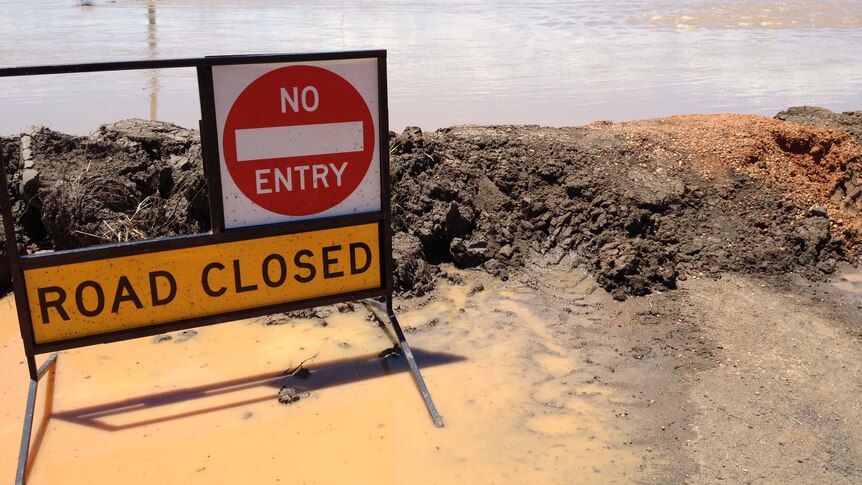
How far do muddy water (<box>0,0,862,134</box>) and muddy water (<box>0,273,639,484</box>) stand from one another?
242 inches

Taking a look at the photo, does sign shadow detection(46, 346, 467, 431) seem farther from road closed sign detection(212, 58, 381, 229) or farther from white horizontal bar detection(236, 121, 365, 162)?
white horizontal bar detection(236, 121, 365, 162)

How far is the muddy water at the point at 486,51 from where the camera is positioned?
1238 centimetres

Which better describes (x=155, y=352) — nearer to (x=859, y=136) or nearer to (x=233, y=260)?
(x=233, y=260)

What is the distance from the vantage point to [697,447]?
4125mm

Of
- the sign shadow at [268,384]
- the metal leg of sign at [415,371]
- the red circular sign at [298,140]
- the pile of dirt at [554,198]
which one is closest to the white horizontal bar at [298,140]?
the red circular sign at [298,140]

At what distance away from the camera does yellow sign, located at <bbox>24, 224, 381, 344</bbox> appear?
14.0ft

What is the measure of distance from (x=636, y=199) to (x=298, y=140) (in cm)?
341

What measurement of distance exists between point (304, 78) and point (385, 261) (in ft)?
4.28

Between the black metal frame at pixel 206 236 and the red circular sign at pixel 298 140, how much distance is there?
0.34 ft

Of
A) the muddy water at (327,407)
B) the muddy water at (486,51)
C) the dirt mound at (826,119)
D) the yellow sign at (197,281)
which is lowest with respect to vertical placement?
the muddy water at (327,407)

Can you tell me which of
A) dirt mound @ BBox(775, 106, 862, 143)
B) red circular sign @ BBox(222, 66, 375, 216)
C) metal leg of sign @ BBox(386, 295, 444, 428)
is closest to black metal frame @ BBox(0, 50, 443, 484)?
metal leg of sign @ BBox(386, 295, 444, 428)

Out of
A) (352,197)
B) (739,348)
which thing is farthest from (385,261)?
(739,348)

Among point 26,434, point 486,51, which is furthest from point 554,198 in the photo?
point 486,51

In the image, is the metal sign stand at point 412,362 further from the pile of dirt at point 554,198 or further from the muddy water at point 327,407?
the pile of dirt at point 554,198
